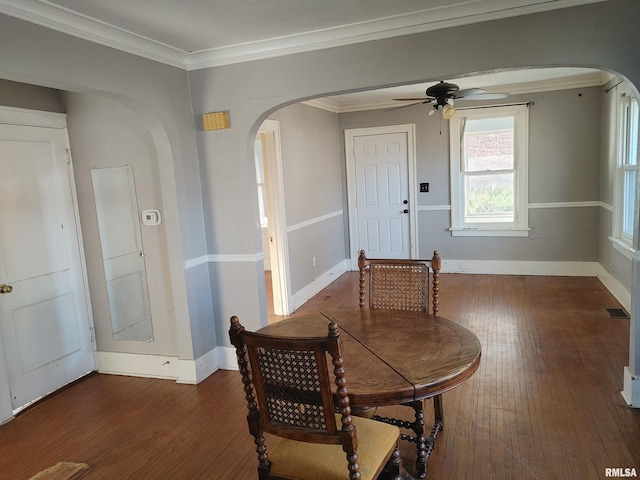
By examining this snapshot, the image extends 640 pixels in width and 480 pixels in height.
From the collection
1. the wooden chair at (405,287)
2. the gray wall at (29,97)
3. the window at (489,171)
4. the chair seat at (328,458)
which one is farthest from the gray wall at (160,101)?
the window at (489,171)

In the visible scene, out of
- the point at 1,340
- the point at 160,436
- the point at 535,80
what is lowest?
the point at 160,436

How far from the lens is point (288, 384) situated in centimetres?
146

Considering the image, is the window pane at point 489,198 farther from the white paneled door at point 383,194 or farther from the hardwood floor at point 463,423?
the hardwood floor at point 463,423

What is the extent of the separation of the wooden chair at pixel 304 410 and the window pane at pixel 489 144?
492 cm

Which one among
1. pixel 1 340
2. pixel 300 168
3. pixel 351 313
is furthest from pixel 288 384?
pixel 300 168

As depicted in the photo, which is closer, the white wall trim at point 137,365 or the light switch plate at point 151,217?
the light switch plate at point 151,217

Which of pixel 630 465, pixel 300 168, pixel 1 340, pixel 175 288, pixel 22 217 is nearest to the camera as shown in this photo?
pixel 630 465

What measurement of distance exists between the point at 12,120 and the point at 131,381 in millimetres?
2029

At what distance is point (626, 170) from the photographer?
4344 mm

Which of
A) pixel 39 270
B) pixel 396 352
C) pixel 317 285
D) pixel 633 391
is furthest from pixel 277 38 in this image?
pixel 317 285

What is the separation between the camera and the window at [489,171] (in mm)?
5672

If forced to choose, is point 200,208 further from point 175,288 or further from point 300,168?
point 300,168

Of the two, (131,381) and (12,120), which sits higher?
(12,120)

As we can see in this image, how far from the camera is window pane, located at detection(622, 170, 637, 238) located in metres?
4.30
